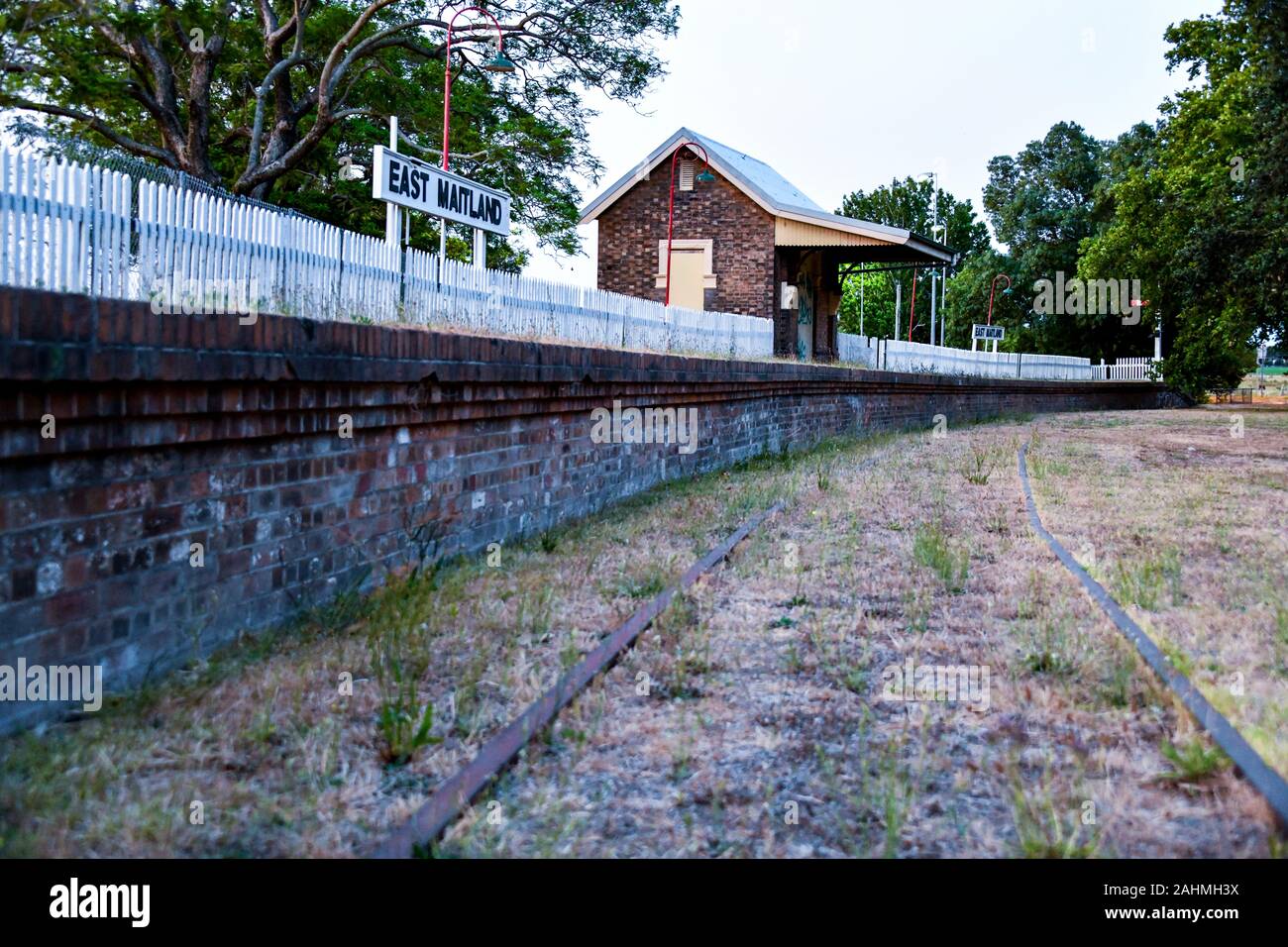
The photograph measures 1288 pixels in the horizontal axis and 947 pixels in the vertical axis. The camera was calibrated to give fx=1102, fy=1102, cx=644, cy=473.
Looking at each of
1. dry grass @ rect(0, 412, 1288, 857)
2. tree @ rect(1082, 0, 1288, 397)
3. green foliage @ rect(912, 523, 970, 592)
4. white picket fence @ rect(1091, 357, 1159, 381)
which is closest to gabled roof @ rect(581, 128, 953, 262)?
tree @ rect(1082, 0, 1288, 397)

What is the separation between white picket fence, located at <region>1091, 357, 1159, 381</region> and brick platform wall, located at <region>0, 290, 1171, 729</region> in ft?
143

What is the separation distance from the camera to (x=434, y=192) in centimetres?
867

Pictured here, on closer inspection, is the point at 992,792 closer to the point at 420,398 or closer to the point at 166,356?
the point at 166,356

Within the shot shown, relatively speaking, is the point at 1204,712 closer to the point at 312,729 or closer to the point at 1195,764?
the point at 1195,764

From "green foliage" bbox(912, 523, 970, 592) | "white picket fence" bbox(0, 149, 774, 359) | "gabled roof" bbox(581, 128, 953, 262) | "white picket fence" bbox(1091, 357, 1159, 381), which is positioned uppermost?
"gabled roof" bbox(581, 128, 953, 262)

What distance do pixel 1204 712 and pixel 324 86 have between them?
24.8m

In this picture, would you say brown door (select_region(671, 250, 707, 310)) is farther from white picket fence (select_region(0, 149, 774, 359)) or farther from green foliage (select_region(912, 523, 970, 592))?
green foliage (select_region(912, 523, 970, 592))

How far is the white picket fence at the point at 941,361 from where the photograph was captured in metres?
26.4

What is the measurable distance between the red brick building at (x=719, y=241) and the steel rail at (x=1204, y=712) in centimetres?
2120

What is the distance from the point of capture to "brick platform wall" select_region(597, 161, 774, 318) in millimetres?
27147

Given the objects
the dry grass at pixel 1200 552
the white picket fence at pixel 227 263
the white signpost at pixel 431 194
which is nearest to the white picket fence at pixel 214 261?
the white picket fence at pixel 227 263

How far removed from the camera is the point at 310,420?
522cm
